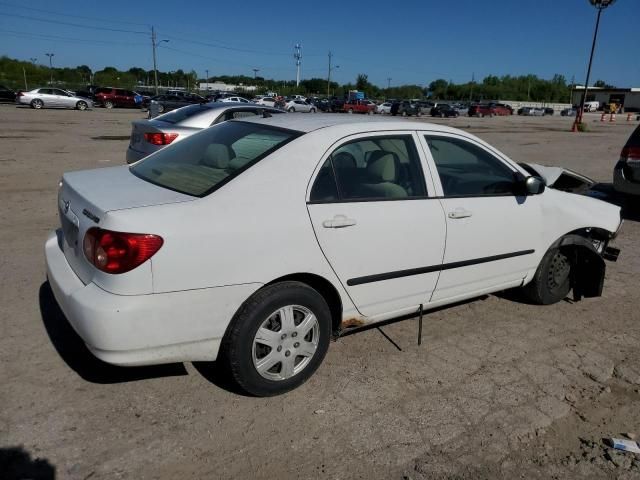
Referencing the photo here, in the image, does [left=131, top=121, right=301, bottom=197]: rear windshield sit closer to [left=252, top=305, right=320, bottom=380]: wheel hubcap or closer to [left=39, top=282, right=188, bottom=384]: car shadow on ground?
[left=252, top=305, right=320, bottom=380]: wheel hubcap

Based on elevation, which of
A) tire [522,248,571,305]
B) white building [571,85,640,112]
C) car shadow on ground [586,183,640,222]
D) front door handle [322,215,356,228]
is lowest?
car shadow on ground [586,183,640,222]

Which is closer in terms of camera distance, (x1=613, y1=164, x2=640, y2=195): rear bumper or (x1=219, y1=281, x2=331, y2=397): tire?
(x1=219, y1=281, x2=331, y2=397): tire

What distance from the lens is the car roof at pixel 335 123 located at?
→ 347 centimetres

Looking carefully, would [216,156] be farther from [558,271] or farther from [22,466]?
[558,271]

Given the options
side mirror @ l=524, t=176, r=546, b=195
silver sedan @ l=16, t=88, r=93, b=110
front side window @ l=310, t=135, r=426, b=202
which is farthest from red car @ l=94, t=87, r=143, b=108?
side mirror @ l=524, t=176, r=546, b=195

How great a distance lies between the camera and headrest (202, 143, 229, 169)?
3309 millimetres

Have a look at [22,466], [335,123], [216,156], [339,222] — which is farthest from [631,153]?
[22,466]

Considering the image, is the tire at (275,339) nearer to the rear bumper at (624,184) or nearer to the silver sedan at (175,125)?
the silver sedan at (175,125)

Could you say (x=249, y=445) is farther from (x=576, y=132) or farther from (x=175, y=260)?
(x=576, y=132)

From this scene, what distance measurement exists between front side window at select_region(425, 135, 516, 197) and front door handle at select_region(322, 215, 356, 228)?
884 millimetres

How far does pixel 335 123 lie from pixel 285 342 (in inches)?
57.8

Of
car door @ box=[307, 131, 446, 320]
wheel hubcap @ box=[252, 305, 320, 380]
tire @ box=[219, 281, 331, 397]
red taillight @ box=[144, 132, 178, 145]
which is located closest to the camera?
tire @ box=[219, 281, 331, 397]

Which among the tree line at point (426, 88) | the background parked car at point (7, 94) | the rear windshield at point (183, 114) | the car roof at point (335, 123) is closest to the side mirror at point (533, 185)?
the car roof at point (335, 123)

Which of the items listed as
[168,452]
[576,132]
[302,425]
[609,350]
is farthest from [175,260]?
[576,132]
